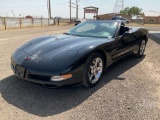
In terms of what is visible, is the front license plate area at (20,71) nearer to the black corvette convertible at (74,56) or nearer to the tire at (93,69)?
the black corvette convertible at (74,56)

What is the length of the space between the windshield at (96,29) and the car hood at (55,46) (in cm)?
42

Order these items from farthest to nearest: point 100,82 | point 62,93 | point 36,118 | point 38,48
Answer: point 100,82 → point 38,48 → point 62,93 → point 36,118

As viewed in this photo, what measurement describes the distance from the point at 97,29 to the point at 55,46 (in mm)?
1395

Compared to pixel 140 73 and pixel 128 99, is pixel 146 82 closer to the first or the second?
pixel 140 73

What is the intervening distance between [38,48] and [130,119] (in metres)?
2.11

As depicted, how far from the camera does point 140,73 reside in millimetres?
4566

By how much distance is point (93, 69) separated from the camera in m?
3.64

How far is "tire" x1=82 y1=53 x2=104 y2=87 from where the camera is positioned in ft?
11.1

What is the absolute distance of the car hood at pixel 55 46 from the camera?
3412 mm

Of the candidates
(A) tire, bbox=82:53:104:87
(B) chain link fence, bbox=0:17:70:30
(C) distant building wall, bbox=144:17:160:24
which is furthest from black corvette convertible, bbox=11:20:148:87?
(C) distant building wall, bbox=144:17:160:24

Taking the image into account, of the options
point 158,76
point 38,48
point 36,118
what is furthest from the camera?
point 158,76

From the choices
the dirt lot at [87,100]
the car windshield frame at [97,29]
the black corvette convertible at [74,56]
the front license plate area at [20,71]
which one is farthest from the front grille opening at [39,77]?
the car windshield frame at [97,29]

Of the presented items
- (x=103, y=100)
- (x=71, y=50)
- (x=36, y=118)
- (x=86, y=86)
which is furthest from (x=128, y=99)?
(x=36, y=118)

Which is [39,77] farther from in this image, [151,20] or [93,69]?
[151,20]
